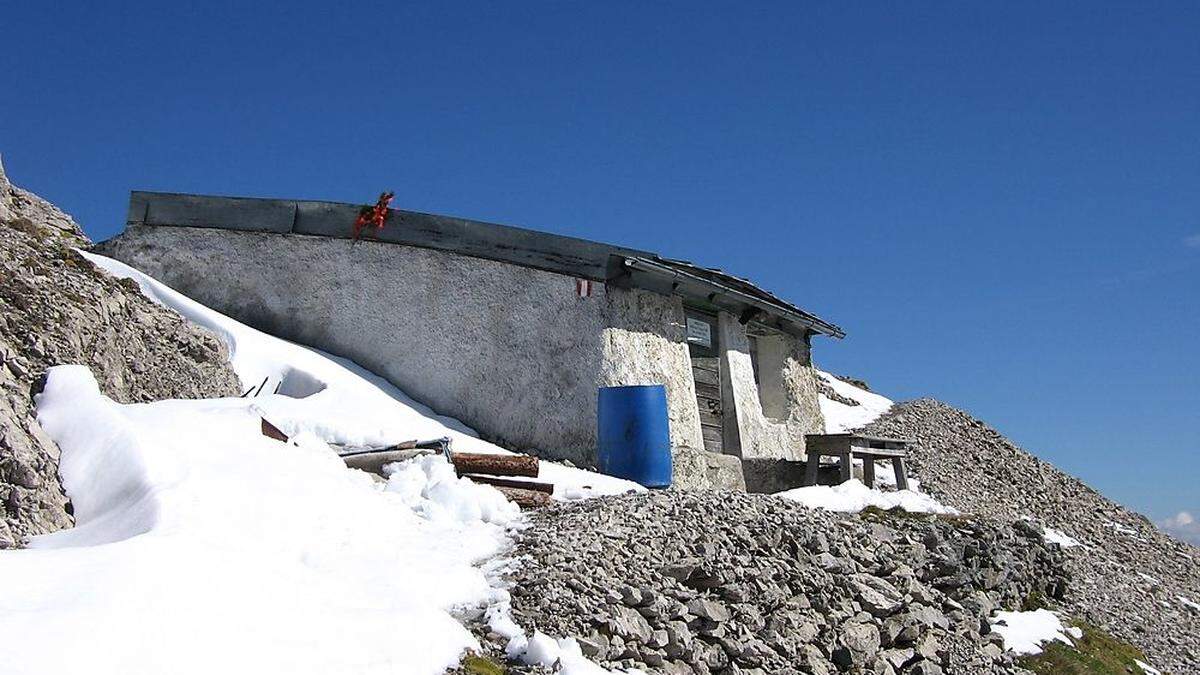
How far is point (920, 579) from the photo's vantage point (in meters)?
11.3

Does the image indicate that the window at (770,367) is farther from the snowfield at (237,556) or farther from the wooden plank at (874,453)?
the snowfield at (237,556)

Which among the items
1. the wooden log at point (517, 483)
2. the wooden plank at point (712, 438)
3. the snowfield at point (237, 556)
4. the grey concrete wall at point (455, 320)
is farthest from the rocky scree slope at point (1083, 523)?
the snowfield at point (237, 556)

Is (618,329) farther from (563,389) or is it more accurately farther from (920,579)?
(920,579)

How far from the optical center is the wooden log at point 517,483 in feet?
33.3

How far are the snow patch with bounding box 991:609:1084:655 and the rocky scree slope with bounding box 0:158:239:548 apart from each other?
9987 mm

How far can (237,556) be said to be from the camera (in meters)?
5.92

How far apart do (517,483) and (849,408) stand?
58.8 feet

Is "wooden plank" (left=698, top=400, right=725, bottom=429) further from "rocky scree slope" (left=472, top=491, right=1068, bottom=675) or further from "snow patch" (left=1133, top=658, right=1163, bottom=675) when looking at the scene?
"snow patch" (left=1133, top=658, right=1163, bottom=675)

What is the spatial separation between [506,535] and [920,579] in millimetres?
5618

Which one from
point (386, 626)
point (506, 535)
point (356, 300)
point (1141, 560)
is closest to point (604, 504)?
point (506, 535)

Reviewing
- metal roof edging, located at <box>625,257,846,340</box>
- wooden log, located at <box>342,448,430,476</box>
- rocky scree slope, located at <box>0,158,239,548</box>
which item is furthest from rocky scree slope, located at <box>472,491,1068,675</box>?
metal roof edging, located at <box>625,257,846,340</box>

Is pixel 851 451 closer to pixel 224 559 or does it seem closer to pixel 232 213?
pixel 232 213

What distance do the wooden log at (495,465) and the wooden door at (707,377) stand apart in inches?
242

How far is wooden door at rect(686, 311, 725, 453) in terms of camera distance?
1638 cm
